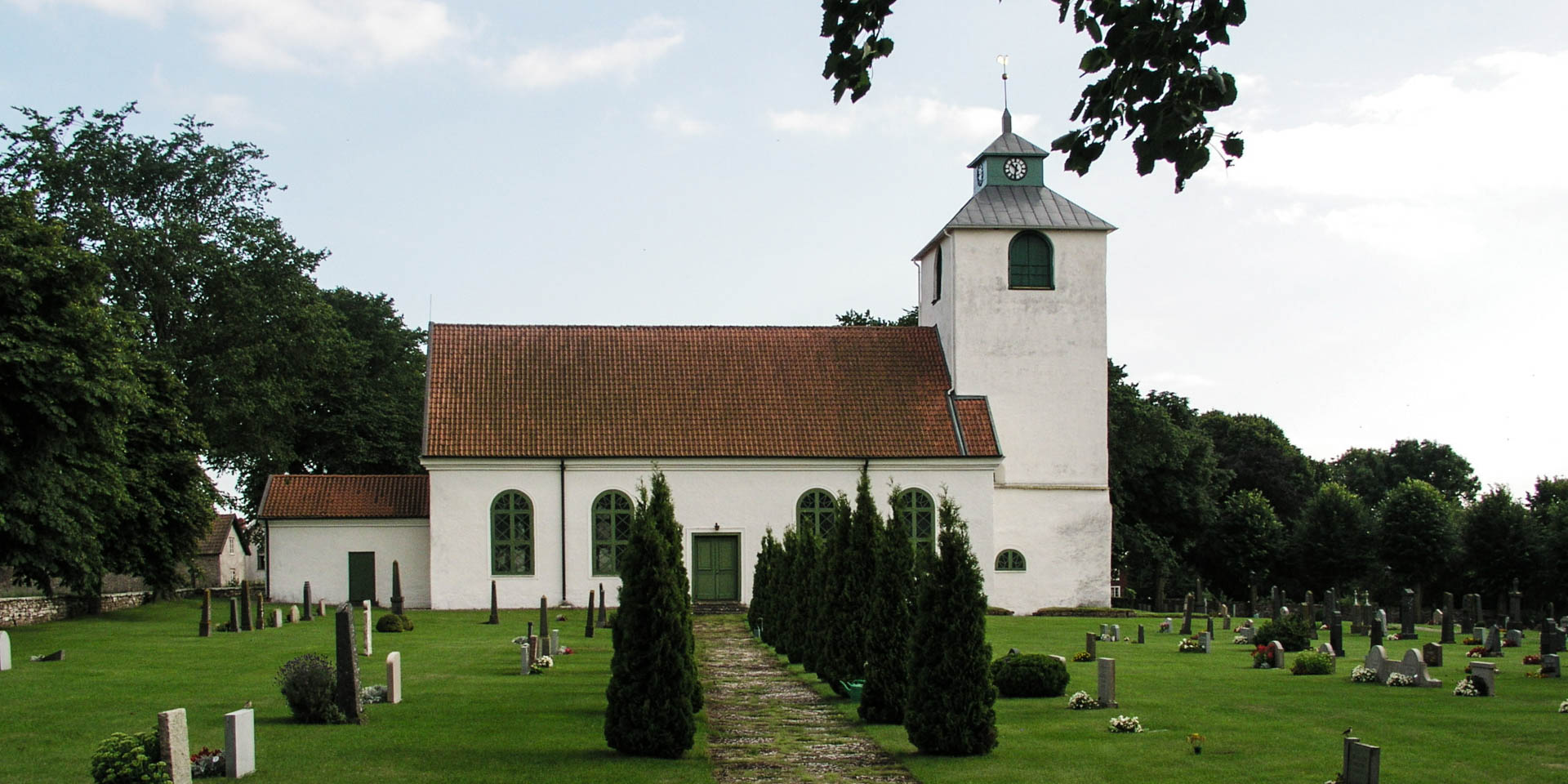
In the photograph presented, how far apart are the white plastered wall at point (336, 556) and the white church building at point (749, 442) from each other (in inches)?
2.0

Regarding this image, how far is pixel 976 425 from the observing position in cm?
4038

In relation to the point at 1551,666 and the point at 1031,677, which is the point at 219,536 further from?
the point at 1551,666

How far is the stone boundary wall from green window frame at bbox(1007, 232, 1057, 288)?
26510mm

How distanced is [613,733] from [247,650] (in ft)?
43.8

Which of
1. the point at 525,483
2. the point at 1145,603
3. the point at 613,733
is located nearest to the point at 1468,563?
the point at 1145,603

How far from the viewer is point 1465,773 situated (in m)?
12.9

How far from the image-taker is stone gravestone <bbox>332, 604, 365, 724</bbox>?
15984 mm

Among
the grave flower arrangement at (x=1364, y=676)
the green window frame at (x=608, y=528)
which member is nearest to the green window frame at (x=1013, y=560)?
the green window frame at (x=608, y=528)

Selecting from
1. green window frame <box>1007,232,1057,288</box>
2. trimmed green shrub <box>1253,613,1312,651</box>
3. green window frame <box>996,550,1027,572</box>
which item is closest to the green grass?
trimmed green shrub <box>1253,613,1312,651</box>

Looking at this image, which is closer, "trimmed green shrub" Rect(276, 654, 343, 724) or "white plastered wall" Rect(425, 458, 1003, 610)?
"trimmed green shrub" Rect(276, 654, 343, 724)

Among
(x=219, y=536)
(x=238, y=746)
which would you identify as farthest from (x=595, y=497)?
(x=219, y=536)

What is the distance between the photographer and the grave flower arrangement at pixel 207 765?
1273 centimetres

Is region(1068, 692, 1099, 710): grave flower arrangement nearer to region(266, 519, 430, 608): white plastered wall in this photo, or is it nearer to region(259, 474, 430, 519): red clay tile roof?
region(266, 519, 430, 608): white plastered wall

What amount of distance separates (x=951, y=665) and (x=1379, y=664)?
29.1 ft
